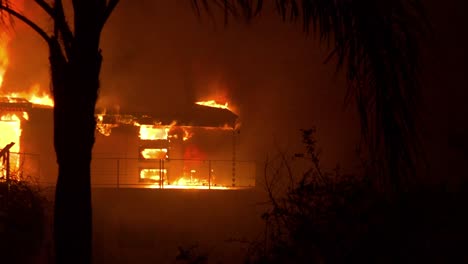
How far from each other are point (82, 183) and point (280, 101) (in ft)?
60.4

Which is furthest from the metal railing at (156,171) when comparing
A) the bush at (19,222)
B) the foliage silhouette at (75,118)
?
the foliage silhouette at (75,118)

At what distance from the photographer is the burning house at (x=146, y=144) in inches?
735

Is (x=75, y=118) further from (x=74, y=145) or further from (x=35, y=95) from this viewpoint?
(x=35, y=95)

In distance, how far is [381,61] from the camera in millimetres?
4234

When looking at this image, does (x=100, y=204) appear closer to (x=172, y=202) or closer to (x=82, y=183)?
(x=172, y=202)

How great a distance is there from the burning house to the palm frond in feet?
46.4

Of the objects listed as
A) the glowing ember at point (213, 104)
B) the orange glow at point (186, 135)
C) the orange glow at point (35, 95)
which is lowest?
the orange glow at point (186, 135)

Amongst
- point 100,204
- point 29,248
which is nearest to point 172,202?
point 100,204

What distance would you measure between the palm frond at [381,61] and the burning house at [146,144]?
46.4 feet

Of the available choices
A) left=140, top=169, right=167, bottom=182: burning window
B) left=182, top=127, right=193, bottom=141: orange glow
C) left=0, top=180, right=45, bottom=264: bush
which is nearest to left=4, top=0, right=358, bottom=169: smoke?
left=182, top=127, right=193, bottom=141: orange glow

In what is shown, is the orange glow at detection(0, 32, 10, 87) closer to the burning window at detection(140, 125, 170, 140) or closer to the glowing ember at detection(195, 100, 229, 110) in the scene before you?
the burning window at detection(140, 125, 170, 140)

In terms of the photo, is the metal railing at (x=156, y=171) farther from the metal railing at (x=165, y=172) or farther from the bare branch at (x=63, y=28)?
the bare branch at (x=63, y=28)

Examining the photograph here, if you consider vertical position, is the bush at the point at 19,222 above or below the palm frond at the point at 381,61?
below

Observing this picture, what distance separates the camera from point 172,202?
536 inches
